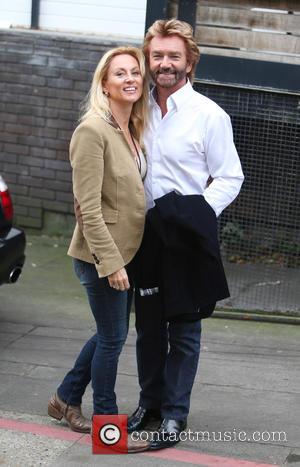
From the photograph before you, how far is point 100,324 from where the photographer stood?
182 inches

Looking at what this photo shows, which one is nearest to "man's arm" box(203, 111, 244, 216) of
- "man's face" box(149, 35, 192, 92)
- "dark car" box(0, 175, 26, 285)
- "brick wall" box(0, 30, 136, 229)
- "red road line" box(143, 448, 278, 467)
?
"man's face" box(149, 35, 192, 92)

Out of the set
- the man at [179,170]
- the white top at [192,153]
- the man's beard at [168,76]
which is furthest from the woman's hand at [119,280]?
the man's beard at [168,76]

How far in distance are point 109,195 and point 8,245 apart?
219cm

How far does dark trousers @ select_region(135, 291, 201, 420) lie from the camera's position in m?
4.67

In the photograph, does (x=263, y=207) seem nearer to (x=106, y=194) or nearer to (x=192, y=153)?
(x=192, y=153)

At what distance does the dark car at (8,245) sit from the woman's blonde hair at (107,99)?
2022 mm

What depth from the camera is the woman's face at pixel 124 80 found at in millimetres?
4495

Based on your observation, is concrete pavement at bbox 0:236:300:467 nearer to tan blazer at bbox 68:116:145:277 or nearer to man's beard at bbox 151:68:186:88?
tan blazer at bbox 68:116:145:277

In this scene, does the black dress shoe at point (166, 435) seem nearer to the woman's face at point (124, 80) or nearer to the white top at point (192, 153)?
the white top at point (192, 153)

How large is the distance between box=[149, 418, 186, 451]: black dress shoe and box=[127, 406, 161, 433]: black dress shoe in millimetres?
119

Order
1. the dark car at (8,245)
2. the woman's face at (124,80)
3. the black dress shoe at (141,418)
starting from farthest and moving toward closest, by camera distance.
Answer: the dark car at (8,245) < the black dress shoe at (141,418) < the woman's face at (124,80)

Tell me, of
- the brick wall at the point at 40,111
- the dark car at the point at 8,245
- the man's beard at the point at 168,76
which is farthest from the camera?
the brick wall at the point at 40,111

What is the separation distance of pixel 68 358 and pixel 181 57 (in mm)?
2356

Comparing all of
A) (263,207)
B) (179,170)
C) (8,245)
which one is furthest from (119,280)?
(263,207)
